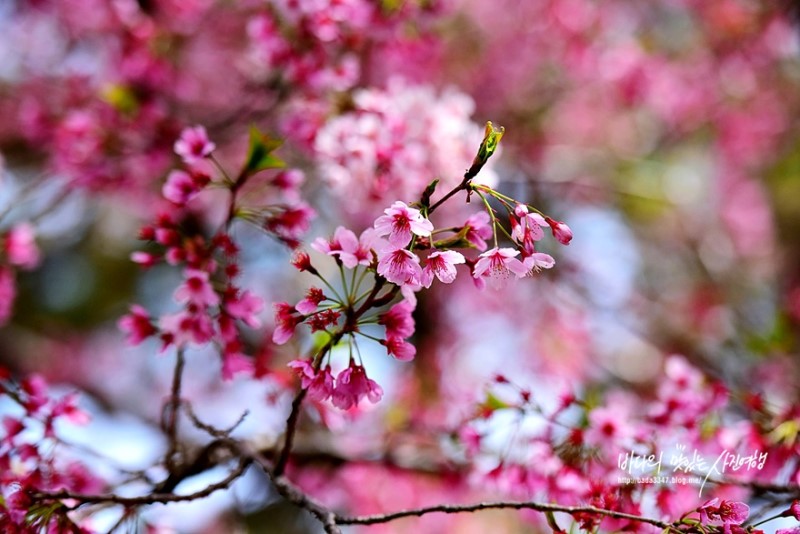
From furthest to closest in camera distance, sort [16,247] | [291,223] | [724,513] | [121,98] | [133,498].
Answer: [121,98]
[16,247]
[291,223]
[133,498]
[724,513]

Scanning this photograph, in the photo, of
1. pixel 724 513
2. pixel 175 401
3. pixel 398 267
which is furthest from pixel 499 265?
pixel 175 401

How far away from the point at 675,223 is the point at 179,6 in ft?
14.8

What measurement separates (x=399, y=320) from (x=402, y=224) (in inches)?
11.4

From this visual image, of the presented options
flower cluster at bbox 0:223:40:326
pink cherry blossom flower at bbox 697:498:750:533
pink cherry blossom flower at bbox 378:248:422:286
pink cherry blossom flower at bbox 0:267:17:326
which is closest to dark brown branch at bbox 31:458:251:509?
pink cherry blossom flower at bbox 378:248:422:286

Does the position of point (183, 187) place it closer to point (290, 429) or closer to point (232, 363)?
point (232, 363)

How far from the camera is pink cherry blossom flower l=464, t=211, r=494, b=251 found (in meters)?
1.56

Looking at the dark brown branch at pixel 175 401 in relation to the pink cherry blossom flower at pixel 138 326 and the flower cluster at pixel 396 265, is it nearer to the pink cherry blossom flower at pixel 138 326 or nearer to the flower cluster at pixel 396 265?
the pink cherry blossom flower at pixel 138 326

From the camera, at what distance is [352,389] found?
155cm

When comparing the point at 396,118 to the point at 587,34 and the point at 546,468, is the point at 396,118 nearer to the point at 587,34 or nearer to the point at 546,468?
the point at 546,468

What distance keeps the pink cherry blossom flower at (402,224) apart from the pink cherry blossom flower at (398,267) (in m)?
0.02

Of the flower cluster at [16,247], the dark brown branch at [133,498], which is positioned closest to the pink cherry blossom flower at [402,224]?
the dark brown branch at [133,498]

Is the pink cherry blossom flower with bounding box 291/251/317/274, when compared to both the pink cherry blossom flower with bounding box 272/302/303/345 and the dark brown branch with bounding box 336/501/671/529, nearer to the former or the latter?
the pink cherry blossom flower with bounding box 272/302/303/345

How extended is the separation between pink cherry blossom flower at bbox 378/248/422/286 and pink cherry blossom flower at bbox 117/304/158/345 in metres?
0.94

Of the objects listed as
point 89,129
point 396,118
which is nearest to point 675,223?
point 396,118
